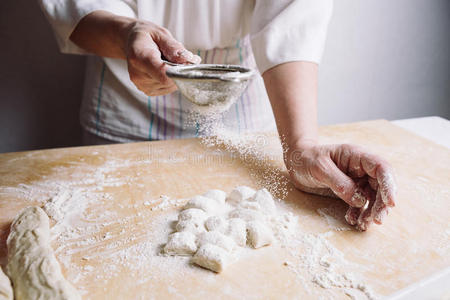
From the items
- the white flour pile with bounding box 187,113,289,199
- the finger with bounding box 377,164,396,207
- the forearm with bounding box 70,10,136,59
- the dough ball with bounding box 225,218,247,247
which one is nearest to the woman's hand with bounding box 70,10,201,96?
the forearm with bounding box 70,10,136,59

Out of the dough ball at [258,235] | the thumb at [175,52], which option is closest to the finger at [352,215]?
the dough ball at [258,235]

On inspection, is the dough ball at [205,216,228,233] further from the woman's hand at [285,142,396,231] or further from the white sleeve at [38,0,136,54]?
the white sleeve at [38,0,136,54]

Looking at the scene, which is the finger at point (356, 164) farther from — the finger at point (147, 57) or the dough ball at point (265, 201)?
the finger at point (147, 57)

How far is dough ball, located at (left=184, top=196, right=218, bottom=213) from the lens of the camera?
3.01 ft

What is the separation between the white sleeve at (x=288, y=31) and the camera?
122 cm

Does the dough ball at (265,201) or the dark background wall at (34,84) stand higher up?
the dark background wall at (34,84)

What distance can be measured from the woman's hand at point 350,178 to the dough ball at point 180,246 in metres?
0.41

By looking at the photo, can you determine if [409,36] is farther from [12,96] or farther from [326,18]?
[12,96]

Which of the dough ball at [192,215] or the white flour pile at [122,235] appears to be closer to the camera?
the white flour pile at [122,235]

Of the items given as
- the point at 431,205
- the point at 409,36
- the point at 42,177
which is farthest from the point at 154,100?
the point at 409,36

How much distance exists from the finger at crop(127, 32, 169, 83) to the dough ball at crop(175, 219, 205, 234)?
0.38 metres

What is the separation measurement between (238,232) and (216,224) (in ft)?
0.21

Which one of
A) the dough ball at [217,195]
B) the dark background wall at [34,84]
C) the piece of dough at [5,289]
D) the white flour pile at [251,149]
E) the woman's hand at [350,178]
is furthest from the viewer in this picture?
the dark background wall at [34,84]

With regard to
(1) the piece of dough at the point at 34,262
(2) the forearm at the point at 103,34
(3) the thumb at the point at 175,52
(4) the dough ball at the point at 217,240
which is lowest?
(1) the piece of dough at the point at 34,262
